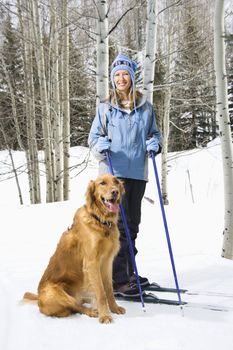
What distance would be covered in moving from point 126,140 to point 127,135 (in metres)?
0.05

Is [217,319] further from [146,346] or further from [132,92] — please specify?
[132,92]

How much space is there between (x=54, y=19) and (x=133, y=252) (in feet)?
30.3

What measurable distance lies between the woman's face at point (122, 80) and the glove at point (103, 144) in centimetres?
49

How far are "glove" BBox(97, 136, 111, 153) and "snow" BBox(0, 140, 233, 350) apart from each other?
138 cm

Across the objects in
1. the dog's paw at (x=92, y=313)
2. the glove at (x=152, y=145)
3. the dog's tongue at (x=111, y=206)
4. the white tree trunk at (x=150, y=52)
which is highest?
the white tree trunk at (x=150, y=52)

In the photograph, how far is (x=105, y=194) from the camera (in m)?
2.99

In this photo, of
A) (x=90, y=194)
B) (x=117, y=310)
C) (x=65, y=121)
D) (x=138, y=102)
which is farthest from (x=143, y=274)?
(x=65, y=121)

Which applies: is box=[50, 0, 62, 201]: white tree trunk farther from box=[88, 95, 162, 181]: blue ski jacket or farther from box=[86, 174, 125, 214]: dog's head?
box=[86, 174, 125, 214]: dog's head

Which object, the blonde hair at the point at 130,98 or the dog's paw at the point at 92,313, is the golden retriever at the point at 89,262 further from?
the blonde hair at the point at 130,98

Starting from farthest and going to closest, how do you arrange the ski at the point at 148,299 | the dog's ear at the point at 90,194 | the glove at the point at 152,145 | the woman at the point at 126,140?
1. the woman at the point at 126,140
2. the glove at the point at 152,145
3. the ski at the point at 148,299
4. the dog's ear at the point at 90,194

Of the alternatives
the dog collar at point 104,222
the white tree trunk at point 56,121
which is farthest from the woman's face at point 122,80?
the white tree trunk at point 56,121

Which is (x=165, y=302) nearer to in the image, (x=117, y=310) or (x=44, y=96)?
(x=117, y=310)

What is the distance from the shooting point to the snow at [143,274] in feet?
8.18

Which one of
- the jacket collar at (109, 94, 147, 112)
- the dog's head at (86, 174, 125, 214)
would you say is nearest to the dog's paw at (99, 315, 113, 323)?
the dog's head at (86, 174, 125, 214)
